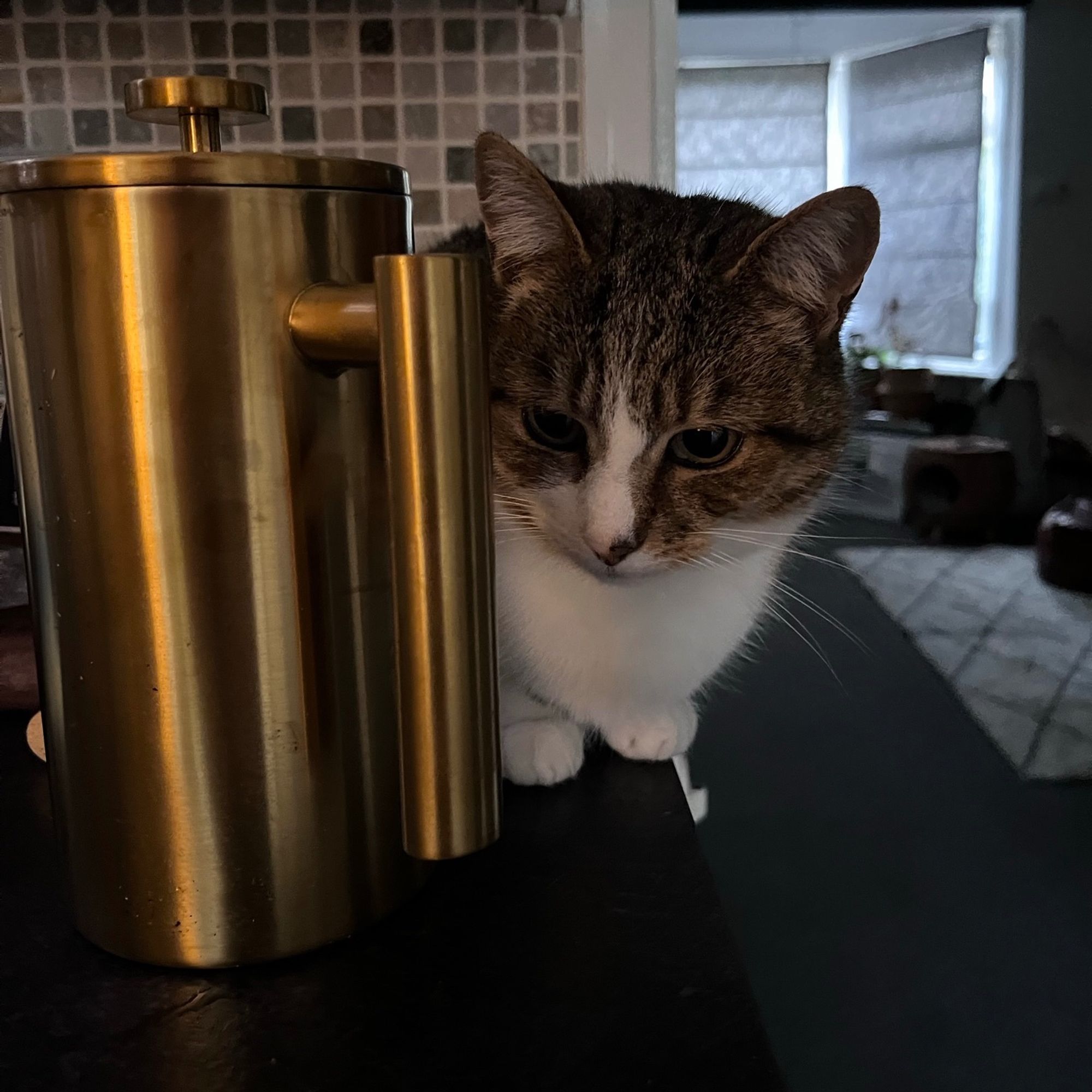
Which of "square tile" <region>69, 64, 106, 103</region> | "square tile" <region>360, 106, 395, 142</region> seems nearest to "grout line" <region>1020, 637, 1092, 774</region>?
"square tile" <region>360, 106, 395, 142</region>

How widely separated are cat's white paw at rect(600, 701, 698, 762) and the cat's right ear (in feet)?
1.05

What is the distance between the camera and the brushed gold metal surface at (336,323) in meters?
0.34

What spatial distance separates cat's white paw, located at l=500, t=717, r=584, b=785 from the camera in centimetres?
62

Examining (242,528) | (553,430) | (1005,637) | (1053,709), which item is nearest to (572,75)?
(553,430)

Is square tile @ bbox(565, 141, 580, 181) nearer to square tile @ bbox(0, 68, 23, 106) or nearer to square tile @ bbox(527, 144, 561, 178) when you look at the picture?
square tile @ bbox(527, 144, 561, 178)

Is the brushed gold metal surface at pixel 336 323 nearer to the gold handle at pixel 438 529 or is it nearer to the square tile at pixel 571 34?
the gold handle at pixel 438 529

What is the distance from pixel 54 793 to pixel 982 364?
4640 mm

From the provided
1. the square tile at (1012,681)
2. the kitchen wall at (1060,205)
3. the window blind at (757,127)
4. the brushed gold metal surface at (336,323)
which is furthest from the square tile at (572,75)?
the window blind at (757,127)

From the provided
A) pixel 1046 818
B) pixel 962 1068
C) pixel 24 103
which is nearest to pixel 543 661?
pixel 24 103

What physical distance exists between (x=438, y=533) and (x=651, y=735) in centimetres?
38

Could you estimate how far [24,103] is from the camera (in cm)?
98

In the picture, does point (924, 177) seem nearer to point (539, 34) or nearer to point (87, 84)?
point (539, 34)

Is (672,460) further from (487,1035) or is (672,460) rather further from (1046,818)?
(1046,818)

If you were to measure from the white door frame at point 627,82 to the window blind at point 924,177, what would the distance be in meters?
3.71
